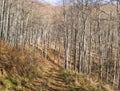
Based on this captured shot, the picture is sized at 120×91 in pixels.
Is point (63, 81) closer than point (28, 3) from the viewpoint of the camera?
Yes

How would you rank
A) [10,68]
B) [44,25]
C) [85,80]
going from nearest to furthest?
[10,68]
[85,80]
[44,25]

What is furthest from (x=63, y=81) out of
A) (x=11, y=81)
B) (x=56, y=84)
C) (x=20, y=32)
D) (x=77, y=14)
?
(x=20, y=32)

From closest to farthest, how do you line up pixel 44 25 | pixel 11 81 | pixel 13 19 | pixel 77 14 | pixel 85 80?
pixel 11 81, pixel 85 80, pixel 77 14, pixel 13 19, pixel 44 25

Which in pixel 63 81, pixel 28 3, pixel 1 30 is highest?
pixel 28 3

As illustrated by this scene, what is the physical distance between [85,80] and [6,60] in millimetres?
6973

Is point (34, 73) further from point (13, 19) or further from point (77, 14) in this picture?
point (13, 19)

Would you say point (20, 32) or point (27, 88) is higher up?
point (20, 32)

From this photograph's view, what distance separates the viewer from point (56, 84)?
22062 millimetres

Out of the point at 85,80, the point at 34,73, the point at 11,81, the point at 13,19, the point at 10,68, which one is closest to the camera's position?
the point at 11,81

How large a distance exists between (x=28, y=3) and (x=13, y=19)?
3377 mm

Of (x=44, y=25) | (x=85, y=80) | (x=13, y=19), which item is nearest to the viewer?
(x=85, y=80)

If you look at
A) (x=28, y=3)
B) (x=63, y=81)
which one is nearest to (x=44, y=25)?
(x=28, y=3)

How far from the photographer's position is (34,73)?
21844 mm

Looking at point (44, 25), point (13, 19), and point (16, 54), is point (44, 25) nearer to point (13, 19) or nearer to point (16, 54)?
point (13, 19)
